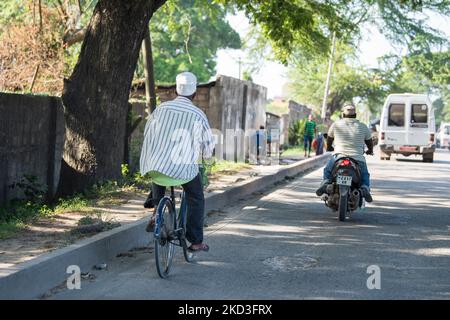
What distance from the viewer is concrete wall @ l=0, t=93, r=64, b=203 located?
11.1 metres

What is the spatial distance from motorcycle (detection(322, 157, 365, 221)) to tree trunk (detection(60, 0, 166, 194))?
3501mm

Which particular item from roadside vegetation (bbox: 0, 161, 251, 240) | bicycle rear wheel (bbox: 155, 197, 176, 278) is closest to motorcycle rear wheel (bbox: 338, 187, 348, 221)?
roadside vegetation (bbox: 0, 161, 251, 240)

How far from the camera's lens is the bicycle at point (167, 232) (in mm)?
6863

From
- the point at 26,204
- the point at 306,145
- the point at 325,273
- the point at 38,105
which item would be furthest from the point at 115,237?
the point at 306,145

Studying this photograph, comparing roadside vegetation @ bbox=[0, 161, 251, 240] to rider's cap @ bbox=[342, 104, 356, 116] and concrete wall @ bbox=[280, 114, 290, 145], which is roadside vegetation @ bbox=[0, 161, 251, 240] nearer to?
rider's cap @ bbox=[342, 104, 356, 116]

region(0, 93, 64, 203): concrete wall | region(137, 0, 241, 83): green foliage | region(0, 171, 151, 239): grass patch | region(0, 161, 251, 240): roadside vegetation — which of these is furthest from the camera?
region(137, 0, 241, 83): green foliage

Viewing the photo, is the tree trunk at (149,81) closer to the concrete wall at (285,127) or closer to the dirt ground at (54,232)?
the dirt ground at (54,232)

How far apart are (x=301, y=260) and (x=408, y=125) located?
23.3 meters

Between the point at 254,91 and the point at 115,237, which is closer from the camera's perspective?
the point at 115,237

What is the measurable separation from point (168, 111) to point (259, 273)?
1.72 metres

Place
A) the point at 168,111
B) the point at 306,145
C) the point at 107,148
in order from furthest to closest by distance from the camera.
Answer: the point at 306,145 → the point at 107,148 → the point at 168,111

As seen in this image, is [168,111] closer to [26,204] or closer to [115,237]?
[115,237]
